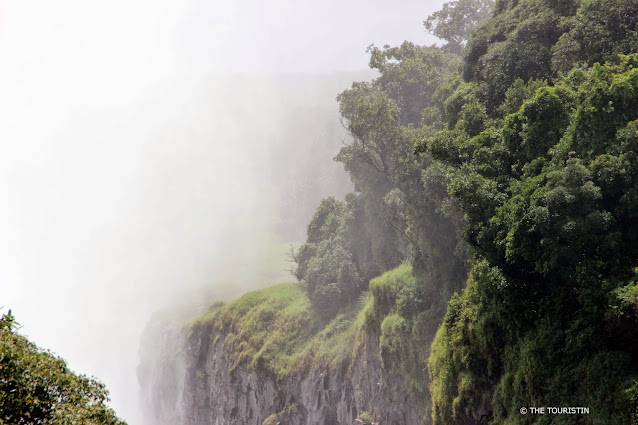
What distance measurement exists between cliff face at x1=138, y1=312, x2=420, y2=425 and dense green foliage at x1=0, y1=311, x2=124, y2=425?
2415 cm

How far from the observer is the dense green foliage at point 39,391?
12.8 m

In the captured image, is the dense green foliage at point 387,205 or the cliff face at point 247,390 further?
the cliff face at point 247,390

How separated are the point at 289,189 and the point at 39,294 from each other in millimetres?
95099

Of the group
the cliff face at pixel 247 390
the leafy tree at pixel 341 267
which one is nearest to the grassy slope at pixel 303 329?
the cliff face at pixel 247 390

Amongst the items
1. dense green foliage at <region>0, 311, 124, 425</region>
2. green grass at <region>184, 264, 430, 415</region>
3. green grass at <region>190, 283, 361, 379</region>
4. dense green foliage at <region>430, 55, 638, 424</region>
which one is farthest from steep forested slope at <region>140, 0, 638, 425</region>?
dense green foliage at <region>0, 311, 124, 425</region>

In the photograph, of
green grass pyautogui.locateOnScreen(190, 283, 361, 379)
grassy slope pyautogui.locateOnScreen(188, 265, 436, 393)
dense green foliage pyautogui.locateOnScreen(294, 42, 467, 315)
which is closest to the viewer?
dense green foliage pyautogui.locateOnScreen(294, 42, 467, 315)

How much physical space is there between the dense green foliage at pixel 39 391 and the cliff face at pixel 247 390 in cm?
2415

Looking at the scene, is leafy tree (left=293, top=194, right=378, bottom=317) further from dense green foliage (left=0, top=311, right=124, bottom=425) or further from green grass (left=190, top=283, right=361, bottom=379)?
dense green foliage (left=0, top=311, right=124, bottom=425)

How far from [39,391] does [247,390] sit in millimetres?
39088

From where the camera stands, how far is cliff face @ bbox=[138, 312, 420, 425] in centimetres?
3788

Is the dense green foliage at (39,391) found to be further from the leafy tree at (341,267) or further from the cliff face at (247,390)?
the leafy tree at (341,267)

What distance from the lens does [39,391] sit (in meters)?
13.3

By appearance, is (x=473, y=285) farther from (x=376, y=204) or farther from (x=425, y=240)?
(x=376, y=204)

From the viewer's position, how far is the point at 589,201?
18.2m
